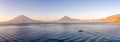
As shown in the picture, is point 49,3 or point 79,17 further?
point 79,17

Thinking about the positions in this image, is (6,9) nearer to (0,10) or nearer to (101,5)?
(0,10)

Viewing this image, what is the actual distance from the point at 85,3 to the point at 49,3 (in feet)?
2.82

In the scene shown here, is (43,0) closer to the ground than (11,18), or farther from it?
farther from it

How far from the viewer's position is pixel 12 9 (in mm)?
4832

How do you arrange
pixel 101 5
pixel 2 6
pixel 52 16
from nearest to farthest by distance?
pixel 2 6, pixel 52 16, pixel 101 5

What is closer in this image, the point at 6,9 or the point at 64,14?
the point at 6,9

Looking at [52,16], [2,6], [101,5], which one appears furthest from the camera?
[101,5]

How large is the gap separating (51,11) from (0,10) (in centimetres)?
104

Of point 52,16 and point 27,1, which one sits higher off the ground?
point 27,1

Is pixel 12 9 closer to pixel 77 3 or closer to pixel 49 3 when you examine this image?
pixel 49 3

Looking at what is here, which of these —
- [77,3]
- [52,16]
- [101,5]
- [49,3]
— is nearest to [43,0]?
[49,3]

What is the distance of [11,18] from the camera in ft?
16.1

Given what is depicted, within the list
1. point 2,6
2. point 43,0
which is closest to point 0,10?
point 2,6

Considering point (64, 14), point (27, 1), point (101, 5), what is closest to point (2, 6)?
point (27, 1)
